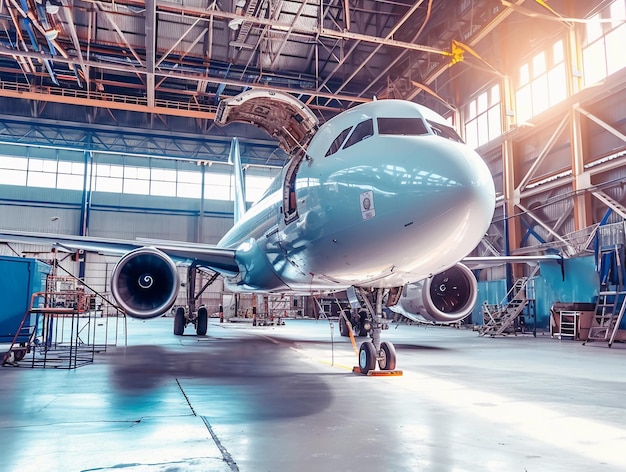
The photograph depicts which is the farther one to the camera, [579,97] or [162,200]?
[162,200]

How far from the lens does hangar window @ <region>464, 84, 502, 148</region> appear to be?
77.9 feet

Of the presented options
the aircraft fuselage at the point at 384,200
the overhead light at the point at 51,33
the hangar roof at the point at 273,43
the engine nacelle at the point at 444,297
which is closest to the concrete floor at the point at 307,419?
the aircraft fuselage at the point at 384,200

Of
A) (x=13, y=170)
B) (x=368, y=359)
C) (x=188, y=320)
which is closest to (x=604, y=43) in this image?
(x=188, y=320)

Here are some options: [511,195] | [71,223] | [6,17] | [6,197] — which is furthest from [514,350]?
[6,197]

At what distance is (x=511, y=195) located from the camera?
2267 centimetres

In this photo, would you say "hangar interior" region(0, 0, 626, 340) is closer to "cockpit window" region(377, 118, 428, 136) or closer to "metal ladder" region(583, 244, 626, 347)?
"metal ladder" region(583, 244, 626, 347)

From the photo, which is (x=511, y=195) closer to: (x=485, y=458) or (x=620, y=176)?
(x=620, y=176)

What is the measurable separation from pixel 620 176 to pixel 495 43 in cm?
925

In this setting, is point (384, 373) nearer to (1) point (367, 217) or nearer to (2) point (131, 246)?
(1) point (367, 217)

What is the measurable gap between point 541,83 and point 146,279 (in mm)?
18243

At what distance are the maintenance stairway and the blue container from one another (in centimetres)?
1307

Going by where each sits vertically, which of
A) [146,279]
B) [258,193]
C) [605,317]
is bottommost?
[605,317]

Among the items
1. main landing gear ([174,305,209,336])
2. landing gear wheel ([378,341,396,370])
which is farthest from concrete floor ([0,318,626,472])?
main landing gear ([174,305,209,336])

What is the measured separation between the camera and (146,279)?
912 centimetres
